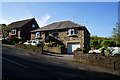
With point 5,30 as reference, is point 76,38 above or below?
below

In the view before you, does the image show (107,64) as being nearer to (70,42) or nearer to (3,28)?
(70,42)

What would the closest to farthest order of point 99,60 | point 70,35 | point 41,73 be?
point 41,73 < point 99,60 < point 70,35

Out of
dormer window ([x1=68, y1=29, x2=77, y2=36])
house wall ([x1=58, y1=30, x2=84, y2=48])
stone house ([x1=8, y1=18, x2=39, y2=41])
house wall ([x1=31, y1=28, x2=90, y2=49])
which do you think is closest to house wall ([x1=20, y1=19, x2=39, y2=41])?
stone house ([x1=8, y1=18, x2=39, y2=41])

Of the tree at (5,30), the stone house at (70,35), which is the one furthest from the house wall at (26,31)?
the stone house at (70,35)

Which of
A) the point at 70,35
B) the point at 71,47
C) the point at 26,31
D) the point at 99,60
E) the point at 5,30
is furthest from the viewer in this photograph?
the point at 5,30

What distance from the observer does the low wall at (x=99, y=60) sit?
41.5 feet

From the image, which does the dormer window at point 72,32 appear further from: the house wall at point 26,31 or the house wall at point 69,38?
the house wall at point 26,31

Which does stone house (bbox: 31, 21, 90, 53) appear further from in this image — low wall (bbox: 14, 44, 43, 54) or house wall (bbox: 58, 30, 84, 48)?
low wall (bbox: 14, 44, 43, 54)

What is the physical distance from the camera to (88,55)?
14.7 m

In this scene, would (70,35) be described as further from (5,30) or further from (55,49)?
(5,30)

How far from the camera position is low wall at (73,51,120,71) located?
498 inches

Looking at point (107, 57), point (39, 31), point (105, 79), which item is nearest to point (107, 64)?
point (107, 57)

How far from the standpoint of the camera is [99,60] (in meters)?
13.7

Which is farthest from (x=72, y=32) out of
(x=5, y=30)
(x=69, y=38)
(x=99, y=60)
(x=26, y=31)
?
(x=5, y=30)
